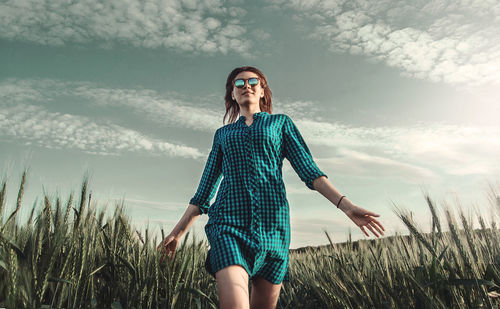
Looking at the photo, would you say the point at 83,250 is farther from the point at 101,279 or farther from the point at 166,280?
the point at 166,280

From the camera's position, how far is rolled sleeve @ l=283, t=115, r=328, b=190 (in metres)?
2.21

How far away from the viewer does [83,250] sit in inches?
73.3

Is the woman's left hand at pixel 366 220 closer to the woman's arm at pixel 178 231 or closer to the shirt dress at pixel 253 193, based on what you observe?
the shirt dress at pixel 253 193

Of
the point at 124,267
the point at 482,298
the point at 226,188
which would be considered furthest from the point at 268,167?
the point at 482,298

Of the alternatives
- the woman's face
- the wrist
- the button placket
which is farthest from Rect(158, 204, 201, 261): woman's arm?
the wrist

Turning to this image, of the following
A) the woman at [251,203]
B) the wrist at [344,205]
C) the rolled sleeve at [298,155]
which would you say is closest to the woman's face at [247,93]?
the woman at [251,203]

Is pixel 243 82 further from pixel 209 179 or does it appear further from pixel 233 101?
pixel 209 179

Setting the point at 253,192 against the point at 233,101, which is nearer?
the point at 253,192

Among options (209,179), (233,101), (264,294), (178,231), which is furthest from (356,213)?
(233,101)

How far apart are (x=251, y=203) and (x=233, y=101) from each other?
1.07 m

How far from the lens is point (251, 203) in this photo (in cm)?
204

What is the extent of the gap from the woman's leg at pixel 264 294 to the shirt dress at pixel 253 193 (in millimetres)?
33

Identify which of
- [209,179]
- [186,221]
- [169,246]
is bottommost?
[169,246]

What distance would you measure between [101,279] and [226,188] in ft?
2.86
